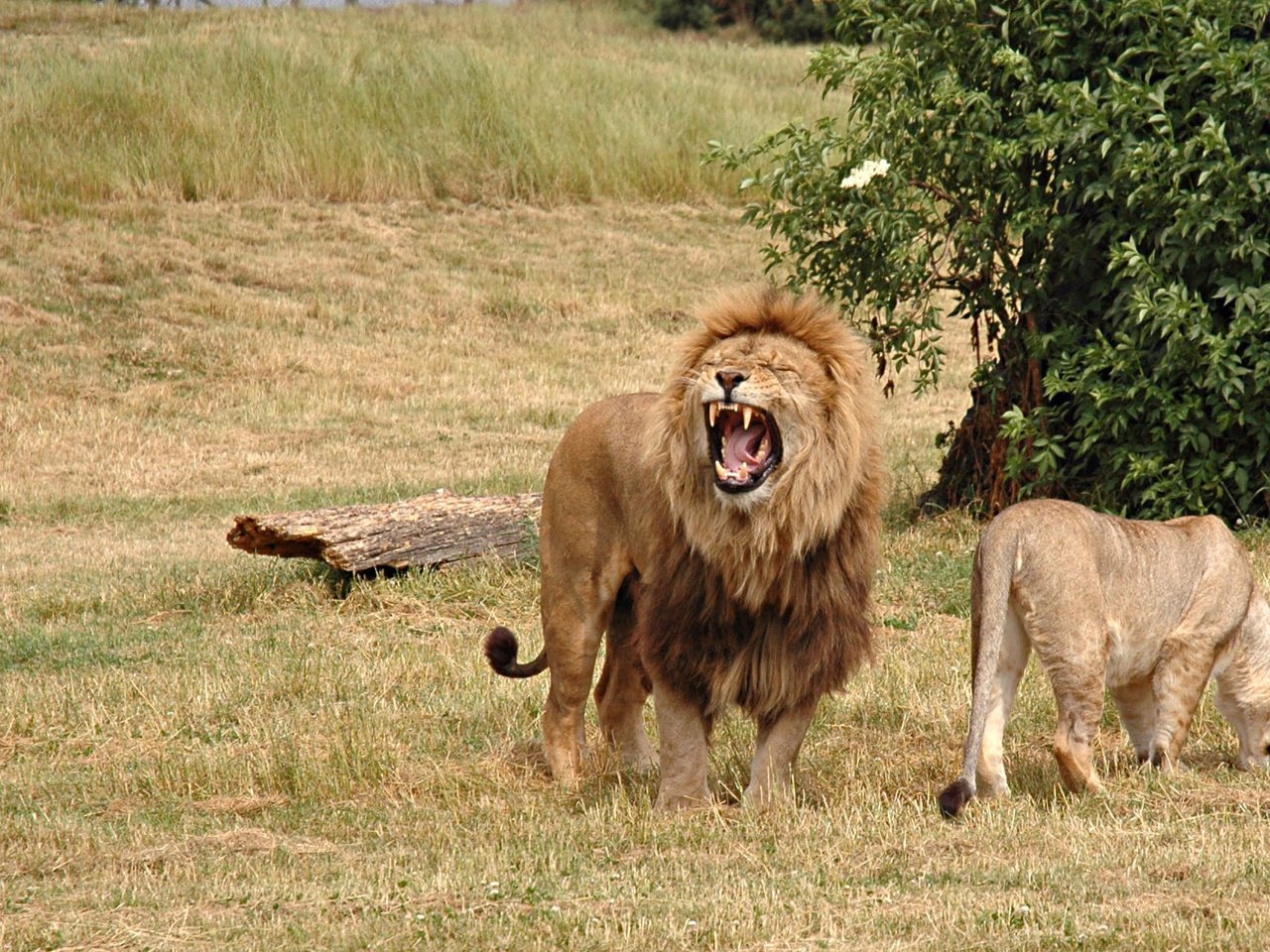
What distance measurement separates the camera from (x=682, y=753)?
231 inches

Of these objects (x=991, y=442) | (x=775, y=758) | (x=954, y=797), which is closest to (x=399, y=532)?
(x=991, y=442)

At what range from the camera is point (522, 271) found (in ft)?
79.0

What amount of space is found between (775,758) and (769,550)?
80 centimetres

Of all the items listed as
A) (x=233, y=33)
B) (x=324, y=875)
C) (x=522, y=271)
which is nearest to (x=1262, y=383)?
(x=324, y=875)

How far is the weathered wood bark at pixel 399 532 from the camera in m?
9.80

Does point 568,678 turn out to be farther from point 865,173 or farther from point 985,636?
point 865,173

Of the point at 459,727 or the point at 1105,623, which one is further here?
the point at 459,727

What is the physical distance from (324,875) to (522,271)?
19305 millimetres

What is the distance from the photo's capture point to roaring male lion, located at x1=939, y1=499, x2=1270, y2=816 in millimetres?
5980

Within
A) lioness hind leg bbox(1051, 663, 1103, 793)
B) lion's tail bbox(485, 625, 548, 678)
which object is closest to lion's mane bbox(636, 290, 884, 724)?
lioness hind leg bbox(1051, 663, 1103, 793)

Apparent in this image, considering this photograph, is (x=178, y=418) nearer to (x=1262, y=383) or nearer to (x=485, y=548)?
(x=485, y=548)

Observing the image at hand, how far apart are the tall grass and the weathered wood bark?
14784 mm

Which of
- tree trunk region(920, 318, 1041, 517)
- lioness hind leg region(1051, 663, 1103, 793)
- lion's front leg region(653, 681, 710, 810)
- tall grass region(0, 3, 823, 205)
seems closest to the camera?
lion's front leg region(653, 681, 710, 810)

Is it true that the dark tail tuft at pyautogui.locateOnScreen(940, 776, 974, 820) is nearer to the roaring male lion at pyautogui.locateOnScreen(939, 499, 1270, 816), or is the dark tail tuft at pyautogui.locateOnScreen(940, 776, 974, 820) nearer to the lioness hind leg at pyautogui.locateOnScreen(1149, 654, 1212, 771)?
the roaring male lion at pyautogui.locateOnScreen(939, 499, 1270, 816)
